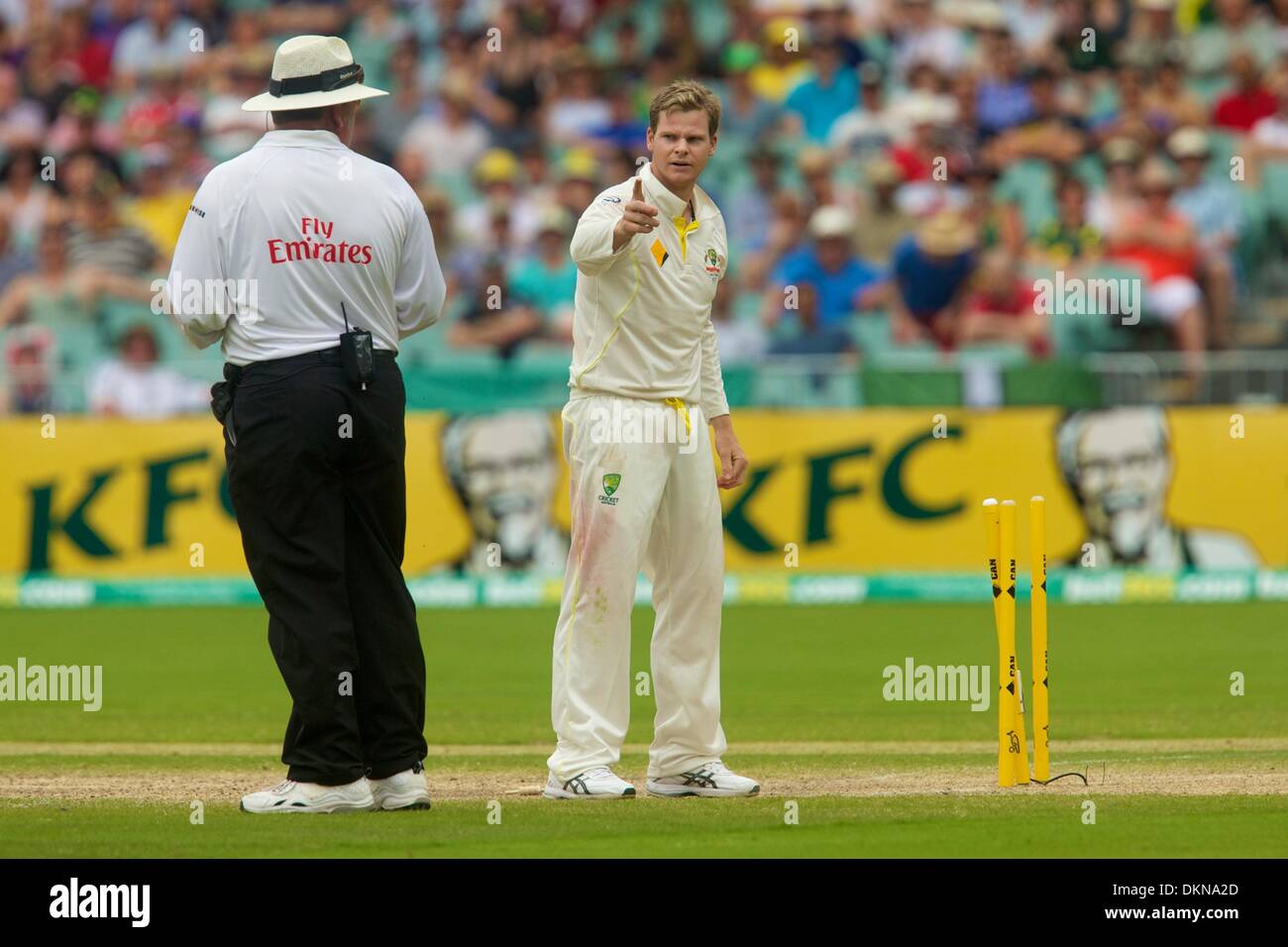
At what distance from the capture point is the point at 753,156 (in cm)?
2380

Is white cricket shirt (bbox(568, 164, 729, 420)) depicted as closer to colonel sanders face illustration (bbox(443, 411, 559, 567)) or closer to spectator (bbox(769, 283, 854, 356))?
colonel sanders face illustration (bbox(443, 411, 559, 567))

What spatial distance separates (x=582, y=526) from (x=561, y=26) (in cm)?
1812

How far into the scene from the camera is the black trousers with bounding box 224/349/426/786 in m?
8.56

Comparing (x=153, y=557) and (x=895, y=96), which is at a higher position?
(x=895, y=96)

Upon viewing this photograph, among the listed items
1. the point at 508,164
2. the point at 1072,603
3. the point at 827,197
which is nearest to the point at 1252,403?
the point at 1072,603

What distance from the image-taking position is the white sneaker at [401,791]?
881 cm

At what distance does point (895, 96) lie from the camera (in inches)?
Result: 985

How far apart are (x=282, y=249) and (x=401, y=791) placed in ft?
6.98

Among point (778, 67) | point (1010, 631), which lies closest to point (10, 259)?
point (778, 67)

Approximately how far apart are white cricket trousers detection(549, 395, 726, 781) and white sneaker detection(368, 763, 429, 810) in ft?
1.94

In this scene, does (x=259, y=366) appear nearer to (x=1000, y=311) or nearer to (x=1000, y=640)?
(x=1000, y=640)

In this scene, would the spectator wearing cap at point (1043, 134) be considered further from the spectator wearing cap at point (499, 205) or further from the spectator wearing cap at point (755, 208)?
the spectator wearing cap at point (499, 205)

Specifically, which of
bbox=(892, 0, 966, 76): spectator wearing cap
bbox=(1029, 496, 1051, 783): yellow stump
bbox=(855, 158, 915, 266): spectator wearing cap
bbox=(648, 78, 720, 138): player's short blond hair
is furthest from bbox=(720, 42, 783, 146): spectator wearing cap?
bbox=(1029, 496, 1051, 783): yellow stump

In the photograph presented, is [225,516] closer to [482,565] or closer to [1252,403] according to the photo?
[482,565]
